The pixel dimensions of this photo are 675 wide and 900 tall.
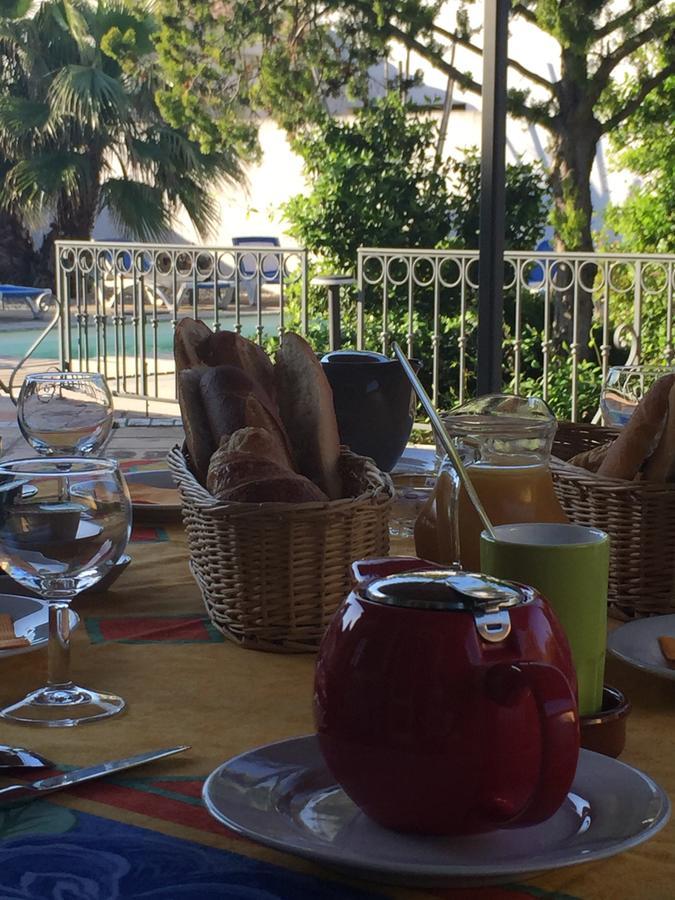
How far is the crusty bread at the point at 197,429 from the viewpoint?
114cm

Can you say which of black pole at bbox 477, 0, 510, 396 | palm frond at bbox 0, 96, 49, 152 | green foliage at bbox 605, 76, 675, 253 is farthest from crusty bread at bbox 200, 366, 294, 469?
palm frond at bbox 0, 96, 49, 152

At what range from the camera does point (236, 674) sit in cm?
90

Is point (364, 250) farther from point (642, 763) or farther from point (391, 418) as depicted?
point (642, 763)

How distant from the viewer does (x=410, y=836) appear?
570mm

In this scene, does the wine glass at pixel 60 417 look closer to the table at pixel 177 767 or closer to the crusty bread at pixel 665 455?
the table at pixel 177 767

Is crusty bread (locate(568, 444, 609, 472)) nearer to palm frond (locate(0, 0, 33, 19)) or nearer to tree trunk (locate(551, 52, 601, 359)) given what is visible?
tree trunk (locate(551, 52, 601, 359))

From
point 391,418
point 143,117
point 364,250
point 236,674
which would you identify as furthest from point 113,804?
point 143,117

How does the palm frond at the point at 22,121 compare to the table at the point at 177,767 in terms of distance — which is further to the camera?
the palm frond at the point at 22,121

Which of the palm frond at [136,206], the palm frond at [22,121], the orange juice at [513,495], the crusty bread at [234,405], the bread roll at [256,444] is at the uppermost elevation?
the palm frond at [22,121]

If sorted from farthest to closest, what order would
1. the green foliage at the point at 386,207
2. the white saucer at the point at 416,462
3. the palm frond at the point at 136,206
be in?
the palm frond at the point at 136,206, the green foliage at the point at 386,207, the white saucer at the point at 416,462

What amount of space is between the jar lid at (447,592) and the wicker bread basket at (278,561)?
1.18 ft

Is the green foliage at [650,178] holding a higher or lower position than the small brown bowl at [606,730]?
higher

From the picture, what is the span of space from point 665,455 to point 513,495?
153mm

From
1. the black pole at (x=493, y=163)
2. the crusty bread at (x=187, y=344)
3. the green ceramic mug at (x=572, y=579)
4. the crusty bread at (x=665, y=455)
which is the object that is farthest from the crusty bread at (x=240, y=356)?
the black pole at (x=493, y=163)
